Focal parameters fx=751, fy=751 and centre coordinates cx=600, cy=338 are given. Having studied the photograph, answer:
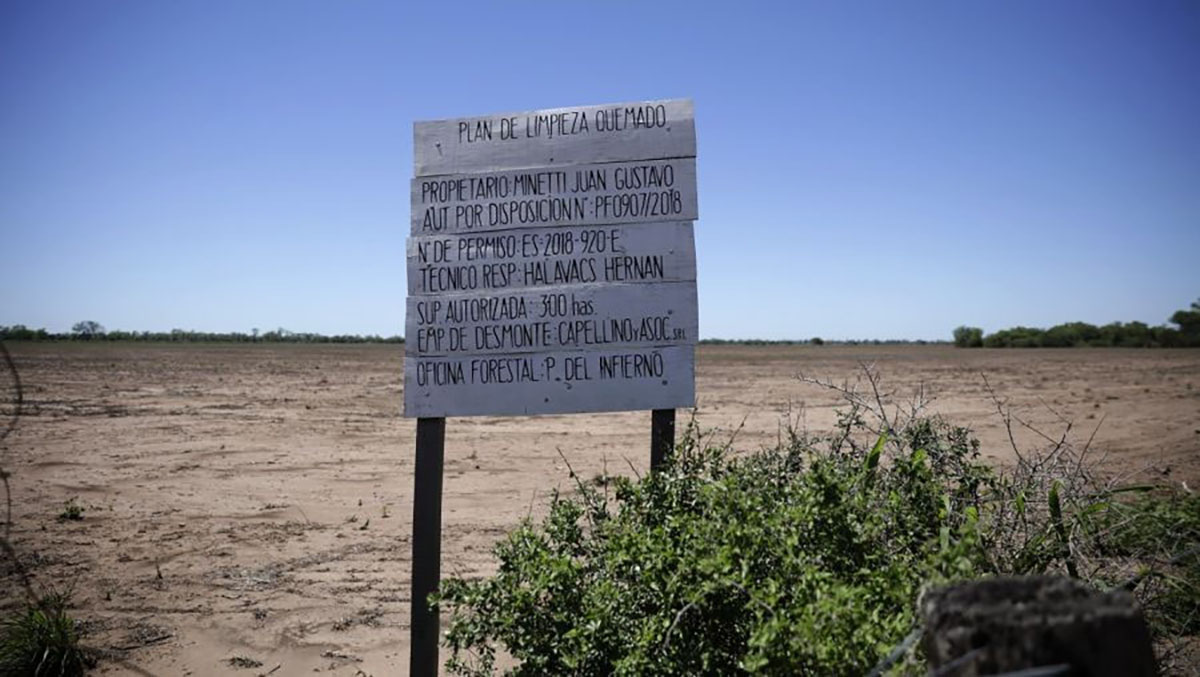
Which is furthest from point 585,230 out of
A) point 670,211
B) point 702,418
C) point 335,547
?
point 702,418

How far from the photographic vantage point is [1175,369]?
30.5 metres

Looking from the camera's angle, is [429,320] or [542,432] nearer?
[429,320]

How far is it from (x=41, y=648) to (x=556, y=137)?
427cm

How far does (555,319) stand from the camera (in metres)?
4.34

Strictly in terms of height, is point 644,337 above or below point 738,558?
above

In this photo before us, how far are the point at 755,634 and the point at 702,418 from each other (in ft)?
45.4

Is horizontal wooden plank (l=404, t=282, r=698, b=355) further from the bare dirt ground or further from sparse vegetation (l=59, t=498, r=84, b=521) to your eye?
sparse vegetation (l=59, t=498, r=84, b=521)

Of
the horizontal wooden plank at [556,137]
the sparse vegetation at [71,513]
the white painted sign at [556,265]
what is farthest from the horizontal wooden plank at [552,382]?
the sparse vegetation at [71,513]

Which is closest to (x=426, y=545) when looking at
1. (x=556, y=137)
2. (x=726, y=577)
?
(x=726, y=577)

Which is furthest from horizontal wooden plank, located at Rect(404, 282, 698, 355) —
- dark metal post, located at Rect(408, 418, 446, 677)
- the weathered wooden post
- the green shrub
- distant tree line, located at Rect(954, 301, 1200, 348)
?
distant tree line, located at Rect(954, 301, 1200, 348)

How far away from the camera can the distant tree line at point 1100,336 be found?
62375 mm

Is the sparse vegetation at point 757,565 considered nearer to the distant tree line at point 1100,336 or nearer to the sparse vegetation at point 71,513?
the sparse vegetation at point 71,513

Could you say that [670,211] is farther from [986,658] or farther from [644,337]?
[986,658]

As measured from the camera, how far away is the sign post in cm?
427
